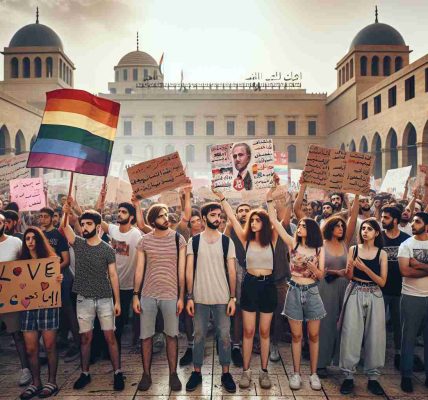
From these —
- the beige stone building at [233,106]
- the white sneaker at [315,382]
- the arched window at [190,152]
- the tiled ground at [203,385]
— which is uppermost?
the beige stone building at [233,106]

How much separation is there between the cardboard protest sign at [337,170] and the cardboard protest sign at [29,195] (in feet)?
16.3

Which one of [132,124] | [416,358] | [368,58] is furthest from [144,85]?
[416,358]

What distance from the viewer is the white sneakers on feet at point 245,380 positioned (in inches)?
187

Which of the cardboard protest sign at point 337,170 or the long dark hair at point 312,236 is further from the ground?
the cardboard protest sign at point 337,170

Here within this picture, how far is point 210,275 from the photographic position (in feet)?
15.8

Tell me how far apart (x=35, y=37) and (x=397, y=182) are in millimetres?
48195

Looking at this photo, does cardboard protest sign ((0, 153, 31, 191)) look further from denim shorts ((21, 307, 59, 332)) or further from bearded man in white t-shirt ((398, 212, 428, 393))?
bearded man in white t-shirt ((398, 212, 428, 393))

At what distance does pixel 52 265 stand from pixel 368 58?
4436cm

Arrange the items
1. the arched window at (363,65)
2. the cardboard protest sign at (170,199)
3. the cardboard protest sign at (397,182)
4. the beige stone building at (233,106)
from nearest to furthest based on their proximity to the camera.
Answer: the cardboard protest sign at (170,199)
the cardboard protest sign at (397,182)
the beige stone building at (233,106)
the arched window at (363,65)

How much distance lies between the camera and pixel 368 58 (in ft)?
143

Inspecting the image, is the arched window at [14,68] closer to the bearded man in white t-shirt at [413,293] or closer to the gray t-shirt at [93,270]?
the gray t-shirt at [93,270]

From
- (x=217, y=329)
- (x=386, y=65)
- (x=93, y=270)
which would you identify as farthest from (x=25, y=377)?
(x=386, y=65)

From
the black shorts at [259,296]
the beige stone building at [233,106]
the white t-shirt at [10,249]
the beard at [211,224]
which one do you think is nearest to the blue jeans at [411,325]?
the black shorts at [259,296]

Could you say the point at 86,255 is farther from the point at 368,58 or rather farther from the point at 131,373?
the point at 368,58
